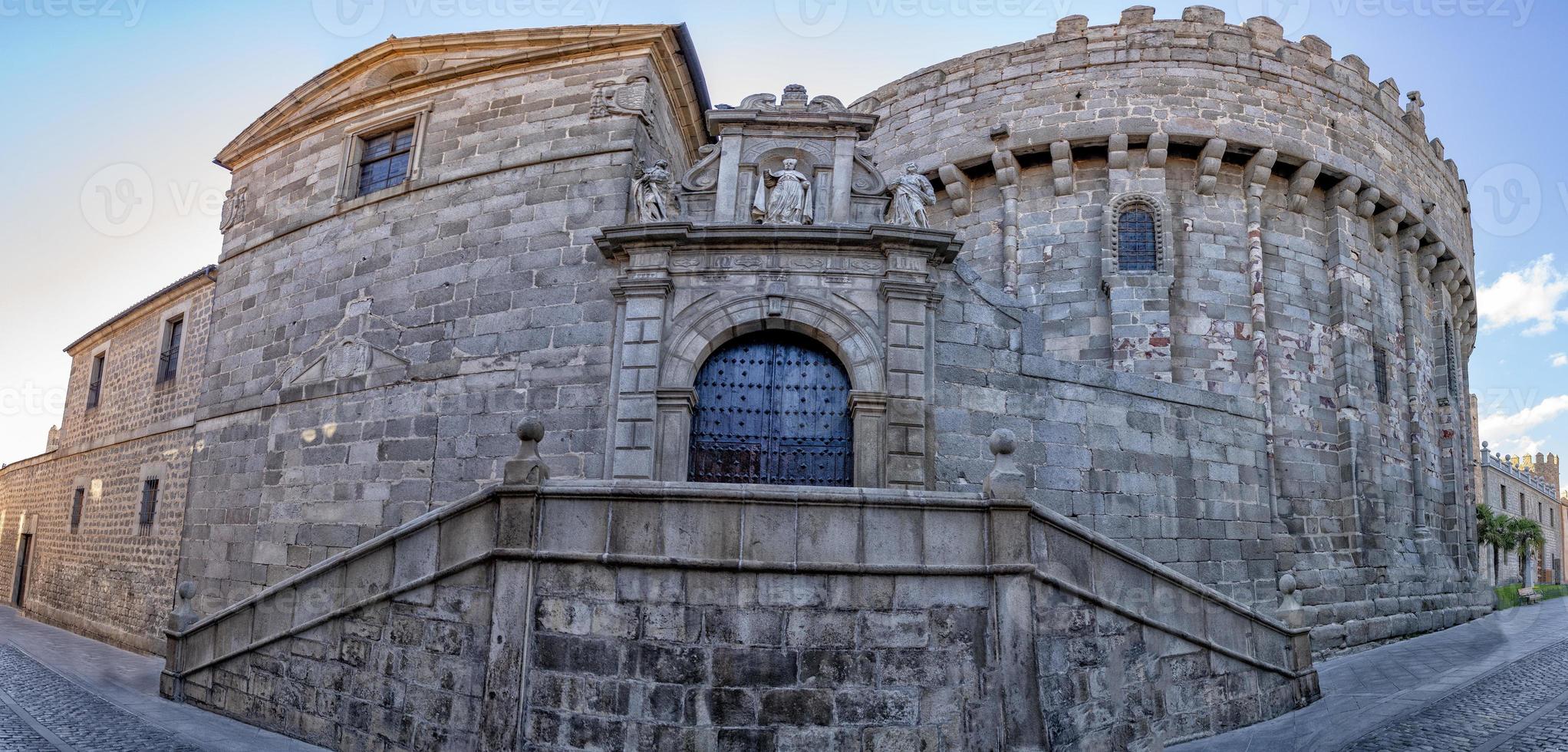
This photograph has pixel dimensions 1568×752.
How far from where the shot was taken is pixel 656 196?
10172 millimetres

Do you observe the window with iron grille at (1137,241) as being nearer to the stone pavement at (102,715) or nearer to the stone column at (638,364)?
the stone column at (638,364)

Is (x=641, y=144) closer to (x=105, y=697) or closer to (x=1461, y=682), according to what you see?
(x=105, y=697)

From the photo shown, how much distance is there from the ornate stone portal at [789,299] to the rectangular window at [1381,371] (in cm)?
899

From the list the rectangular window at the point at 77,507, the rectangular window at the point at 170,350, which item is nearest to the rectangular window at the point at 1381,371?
the rectangular window at the point at 170,350

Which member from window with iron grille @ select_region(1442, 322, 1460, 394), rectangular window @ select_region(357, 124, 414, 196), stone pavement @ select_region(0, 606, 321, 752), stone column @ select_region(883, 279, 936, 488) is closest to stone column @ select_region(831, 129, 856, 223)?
stone column @ select_region(883, 279, 936, 488)

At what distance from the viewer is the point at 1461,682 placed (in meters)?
9.21

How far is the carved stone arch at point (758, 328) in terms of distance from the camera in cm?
949

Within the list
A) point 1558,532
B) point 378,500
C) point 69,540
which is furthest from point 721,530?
point 1558,532

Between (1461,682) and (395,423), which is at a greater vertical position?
(395,423)

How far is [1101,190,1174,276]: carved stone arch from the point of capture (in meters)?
13.6

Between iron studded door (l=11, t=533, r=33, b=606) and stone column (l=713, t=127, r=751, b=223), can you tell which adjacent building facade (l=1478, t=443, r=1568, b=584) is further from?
iron studded door (l=11, t=533, r=33, b=606)

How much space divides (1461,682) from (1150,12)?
35.1 ft

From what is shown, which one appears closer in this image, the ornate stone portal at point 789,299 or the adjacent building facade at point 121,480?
the ornate stone portal at point 789,299

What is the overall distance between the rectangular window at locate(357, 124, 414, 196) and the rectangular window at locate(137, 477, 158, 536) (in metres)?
6.69
